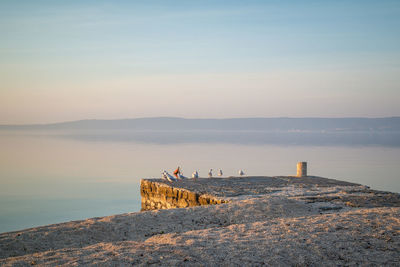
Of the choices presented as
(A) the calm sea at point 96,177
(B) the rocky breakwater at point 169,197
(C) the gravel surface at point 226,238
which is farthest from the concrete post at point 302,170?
(A) the calm sea at point 96,177

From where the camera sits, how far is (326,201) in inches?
537

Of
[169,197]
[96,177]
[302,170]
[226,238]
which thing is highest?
[302,170]

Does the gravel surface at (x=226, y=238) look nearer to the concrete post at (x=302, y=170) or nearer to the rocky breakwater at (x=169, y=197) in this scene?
the rocky breakwater at (x=169, y=197)

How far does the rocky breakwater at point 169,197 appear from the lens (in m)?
15.4

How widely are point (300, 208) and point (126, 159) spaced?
135 feet

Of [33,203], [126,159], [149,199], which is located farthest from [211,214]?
[126,159]

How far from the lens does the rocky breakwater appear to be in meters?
15.4

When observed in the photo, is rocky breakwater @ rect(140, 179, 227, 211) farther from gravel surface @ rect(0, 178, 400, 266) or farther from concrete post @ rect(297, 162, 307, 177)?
concrete post @ rect(297, 162, 307, 177)

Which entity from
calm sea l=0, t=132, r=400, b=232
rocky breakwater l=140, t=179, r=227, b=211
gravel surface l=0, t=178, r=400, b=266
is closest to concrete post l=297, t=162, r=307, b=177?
→ rocky breakwater l=140, t=179, r=227, b=211

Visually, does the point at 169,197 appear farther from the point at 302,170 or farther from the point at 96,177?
the point at 96,177

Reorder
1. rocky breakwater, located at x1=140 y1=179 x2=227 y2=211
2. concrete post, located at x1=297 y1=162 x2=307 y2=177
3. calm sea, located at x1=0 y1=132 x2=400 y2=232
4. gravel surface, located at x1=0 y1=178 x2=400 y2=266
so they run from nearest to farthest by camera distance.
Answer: gravel surface, located at x1=0 y1=178 x2=400 y2=266
rocky breakwater, located at x1=140 y1=179 x2=227 y2=211
concrete post, located at x1=297 y1=162 x2=307 y2=177
calm sea, located at x1=0 y1=132 x2=400 y2=232

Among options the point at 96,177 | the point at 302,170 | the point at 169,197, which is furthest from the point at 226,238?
the point at 96,177

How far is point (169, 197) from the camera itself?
17.6 metres

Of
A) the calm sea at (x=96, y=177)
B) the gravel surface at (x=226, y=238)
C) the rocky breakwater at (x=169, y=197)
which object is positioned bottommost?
the calm sea at (x=96, y=177)
